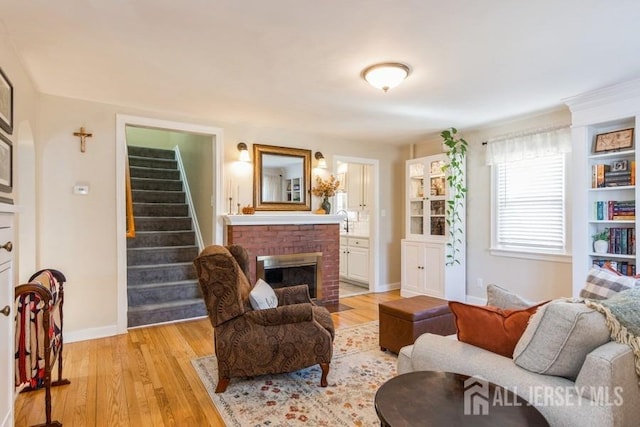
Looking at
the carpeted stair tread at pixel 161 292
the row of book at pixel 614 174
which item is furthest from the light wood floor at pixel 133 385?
the row of book at pixel 614 174

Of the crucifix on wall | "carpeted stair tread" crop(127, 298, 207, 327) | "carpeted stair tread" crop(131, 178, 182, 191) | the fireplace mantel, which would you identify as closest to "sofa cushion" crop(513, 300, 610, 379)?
"carpeted stair tread" crop(127, 298, 207, 327)

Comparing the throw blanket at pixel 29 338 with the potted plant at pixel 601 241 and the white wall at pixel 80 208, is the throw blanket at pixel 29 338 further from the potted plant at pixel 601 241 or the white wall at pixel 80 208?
the potted plant at pixel 601 241

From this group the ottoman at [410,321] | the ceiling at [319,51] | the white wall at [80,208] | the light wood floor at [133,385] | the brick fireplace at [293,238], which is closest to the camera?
the ceiling at [319,51]

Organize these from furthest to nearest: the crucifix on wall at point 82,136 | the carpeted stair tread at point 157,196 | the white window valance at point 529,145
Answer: the carpeted stair tread at point 157,196 → the white window valance at point 529,145 → the crucifix on wall at point 82,136

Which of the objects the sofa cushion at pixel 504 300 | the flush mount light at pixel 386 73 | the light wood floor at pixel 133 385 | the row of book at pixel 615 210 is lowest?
the light wood floor at pixel 133 385

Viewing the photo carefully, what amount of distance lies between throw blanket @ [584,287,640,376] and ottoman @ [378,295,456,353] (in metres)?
1.56

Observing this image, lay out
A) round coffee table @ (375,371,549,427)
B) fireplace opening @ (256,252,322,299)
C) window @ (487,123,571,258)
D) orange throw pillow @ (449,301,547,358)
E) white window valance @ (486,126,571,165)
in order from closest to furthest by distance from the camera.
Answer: round coffee table @ (375,371,549,427)
orange throw pillow @ (449,301,547,358)
white window valance @ (486,126,571,165)
window @ (487,123,571,258)
fireplace opening @ (256,252,322,299)

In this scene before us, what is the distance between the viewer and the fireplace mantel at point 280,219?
4320mm

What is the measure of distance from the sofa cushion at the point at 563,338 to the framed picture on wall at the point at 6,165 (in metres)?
2.93

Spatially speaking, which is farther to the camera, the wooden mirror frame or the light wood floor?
the wooden mirror frame

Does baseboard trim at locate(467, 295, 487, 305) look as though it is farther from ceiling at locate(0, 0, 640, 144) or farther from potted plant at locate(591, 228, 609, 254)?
ceiling at locate(0, 0, 640, 144)

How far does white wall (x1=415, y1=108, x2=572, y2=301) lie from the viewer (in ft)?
13.4

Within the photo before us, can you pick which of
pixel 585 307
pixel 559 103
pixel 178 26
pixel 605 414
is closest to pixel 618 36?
pixel 559 103

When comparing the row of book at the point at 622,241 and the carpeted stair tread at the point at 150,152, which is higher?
the carpeted stair tread at the point at 150,152
